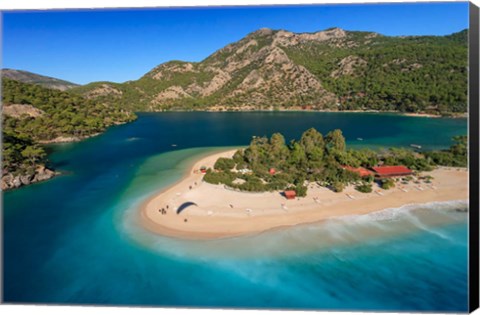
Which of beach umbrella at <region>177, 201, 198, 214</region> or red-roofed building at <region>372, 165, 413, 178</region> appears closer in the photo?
beach umbrella at <region>177, 201, 198, 214</region>

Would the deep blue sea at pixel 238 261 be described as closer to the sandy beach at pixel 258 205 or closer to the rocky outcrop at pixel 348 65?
the sandy beach at pixel 258 205

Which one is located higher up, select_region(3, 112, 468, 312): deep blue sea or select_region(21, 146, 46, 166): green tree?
select_region(21, 146, 46, 166): green tree

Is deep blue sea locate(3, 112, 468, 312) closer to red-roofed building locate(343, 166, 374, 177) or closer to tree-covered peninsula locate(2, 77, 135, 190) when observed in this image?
tree-covered peninsula locate(2, 77, 135, 190)

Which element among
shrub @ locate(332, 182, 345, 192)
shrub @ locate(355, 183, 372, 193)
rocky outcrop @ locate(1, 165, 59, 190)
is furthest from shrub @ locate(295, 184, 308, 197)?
rocky outcrop @ locate(1, 165, 59, 190)

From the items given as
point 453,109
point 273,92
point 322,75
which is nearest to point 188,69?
point 273,92

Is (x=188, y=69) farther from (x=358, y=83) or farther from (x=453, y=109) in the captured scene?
(x=453, y=109)

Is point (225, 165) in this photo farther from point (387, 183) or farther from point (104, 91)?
point (104, 91)

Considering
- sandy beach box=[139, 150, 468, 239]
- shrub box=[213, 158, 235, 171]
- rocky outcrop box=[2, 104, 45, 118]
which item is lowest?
sandy beach box=[139, 150, 468, 239]

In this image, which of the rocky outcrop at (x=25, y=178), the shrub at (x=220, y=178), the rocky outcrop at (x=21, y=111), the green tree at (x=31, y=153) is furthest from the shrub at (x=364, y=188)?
the rocky outcrop at (x=21, y=111)
